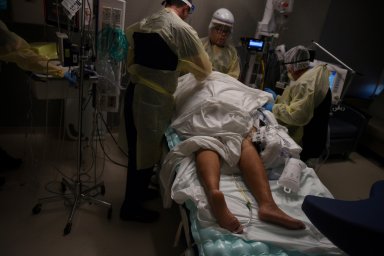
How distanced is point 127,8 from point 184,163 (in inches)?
75.0

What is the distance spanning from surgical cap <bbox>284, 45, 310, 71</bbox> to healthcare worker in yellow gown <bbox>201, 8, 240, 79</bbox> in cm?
59

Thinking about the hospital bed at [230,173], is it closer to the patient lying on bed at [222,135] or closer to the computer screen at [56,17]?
the patient lying on bed at [222,135]

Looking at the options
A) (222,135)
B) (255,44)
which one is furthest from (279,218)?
(255,44)

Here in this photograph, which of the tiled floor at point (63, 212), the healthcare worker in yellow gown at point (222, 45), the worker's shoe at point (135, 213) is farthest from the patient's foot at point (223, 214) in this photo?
the healthcare worker in yellow gown at point (222, 45)

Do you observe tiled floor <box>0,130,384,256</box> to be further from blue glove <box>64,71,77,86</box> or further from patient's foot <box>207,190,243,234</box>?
blue glove <box>64,71,77,86</box>

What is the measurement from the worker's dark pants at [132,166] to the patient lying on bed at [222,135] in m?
0.30

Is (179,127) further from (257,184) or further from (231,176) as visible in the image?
(257,184)

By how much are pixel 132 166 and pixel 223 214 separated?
2.96 ft

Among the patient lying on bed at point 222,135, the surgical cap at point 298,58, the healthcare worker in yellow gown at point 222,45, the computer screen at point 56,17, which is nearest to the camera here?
the patient lying on bed at point 222,135

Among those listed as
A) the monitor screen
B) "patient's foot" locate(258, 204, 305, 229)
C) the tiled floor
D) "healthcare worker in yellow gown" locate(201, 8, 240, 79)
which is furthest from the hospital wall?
"patient's foot" locate(258, 204, 305, 229)

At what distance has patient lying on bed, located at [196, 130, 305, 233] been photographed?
137 centimetres

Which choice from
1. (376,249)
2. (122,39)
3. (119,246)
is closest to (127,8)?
(122,39)

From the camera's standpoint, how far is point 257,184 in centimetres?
165

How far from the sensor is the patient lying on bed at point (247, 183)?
4.51 ft
